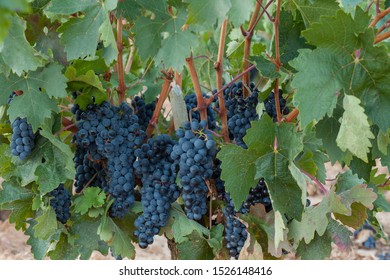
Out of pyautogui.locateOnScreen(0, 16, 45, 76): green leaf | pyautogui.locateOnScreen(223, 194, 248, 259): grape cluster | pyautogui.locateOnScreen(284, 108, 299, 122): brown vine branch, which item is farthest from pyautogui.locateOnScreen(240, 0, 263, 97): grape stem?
pyautogui.locateOnScreen(0, 16, 45, 76): green leaf

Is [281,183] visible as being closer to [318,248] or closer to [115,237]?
[318,248]

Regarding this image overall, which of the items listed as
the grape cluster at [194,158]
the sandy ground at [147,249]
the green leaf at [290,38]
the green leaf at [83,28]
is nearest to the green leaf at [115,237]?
the grape cluster at [194,158]

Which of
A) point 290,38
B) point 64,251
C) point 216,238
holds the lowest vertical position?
point 64,251

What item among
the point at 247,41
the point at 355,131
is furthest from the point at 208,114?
the point at 355,131

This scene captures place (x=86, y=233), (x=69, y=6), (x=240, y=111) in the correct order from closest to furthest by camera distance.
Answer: (x=69, y=6), (x=240, y=111), (x=86, y=233)

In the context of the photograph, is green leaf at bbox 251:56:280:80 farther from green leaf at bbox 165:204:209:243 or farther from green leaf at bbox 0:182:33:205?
green leaf at bbox 0:182:33:205

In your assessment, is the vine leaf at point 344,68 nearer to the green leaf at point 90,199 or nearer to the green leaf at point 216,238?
the green leaf at point 216,238

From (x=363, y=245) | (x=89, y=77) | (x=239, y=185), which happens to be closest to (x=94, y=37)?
(x=89, y=77)

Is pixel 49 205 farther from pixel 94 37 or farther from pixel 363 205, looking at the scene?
pixel 363 205
